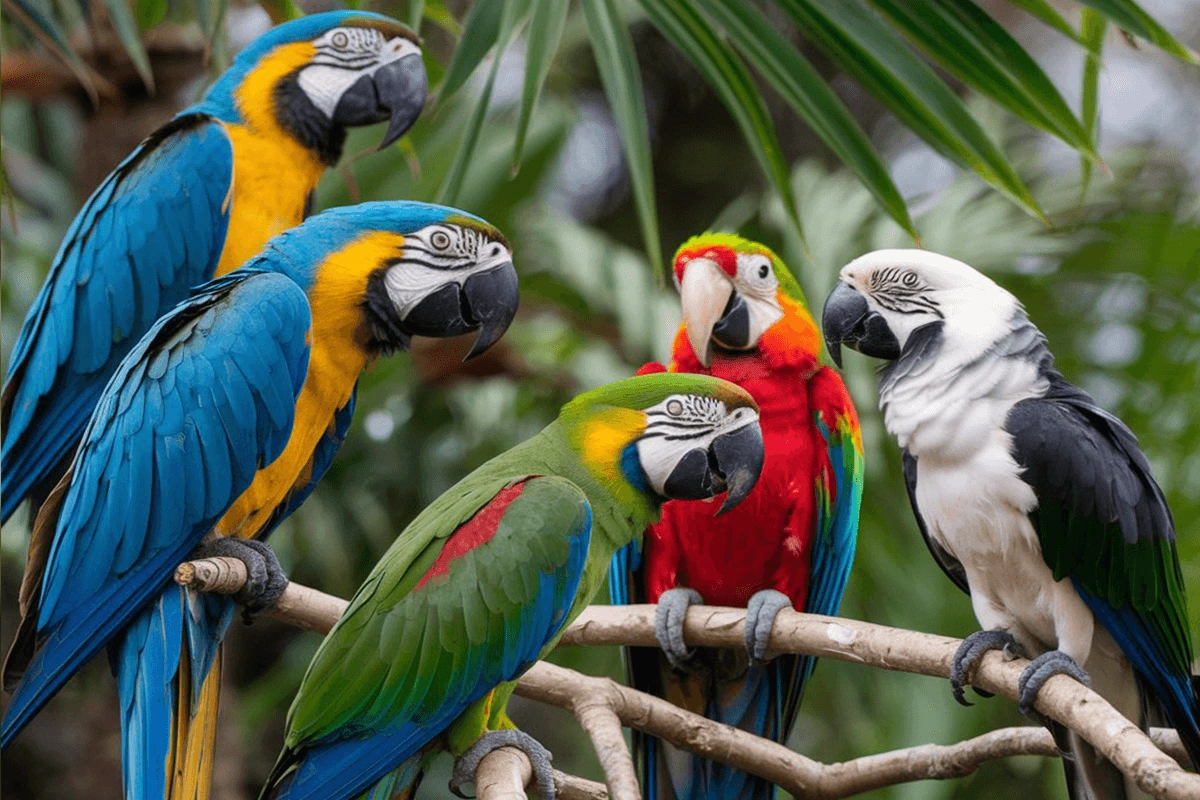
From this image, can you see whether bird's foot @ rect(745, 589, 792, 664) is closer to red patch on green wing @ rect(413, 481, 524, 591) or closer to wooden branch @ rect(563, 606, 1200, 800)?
wooden branch @ rect(563, 606, 1200, 800)

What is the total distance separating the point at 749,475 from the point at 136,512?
2.90ft

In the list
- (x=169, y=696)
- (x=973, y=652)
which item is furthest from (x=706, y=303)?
(x=169, y=696)

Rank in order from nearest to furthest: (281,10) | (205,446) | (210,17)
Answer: (205,446), (210,17), (281,10)

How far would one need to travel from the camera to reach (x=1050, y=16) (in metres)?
2.26

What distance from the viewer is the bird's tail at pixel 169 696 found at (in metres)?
1.82

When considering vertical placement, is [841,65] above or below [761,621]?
above

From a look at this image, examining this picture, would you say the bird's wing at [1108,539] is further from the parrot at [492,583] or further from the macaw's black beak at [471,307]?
the macaw's black beak at [471,307]

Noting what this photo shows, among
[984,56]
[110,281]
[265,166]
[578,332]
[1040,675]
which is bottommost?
[578,332]

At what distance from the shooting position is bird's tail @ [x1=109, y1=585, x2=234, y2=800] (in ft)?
5.97

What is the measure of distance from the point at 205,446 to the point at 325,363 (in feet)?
0.85

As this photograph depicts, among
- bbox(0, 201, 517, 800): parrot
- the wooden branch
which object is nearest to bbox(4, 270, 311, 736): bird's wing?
Result: bbox(0, 201, 517, 800): parrot

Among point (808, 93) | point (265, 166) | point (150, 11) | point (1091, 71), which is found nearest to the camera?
point (808, 93)

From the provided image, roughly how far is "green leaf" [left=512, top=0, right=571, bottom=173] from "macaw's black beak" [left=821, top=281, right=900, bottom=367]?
0.56 meters

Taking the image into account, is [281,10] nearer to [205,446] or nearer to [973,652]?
Result: [205,446]
